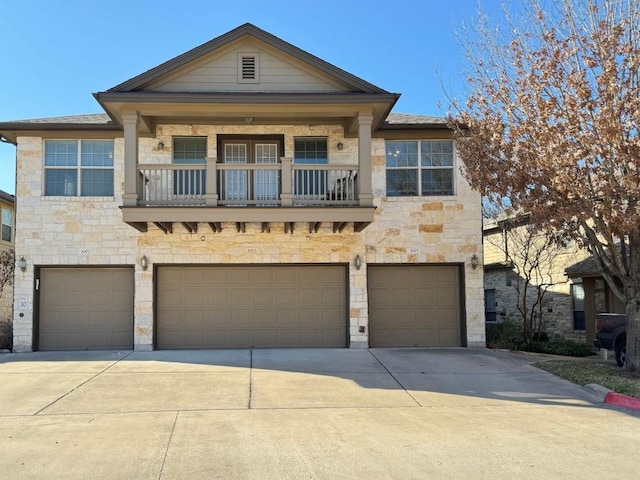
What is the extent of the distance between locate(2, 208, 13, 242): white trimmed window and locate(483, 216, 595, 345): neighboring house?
60.8 feet

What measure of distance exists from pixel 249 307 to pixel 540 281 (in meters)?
9.89

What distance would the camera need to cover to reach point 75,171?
1437 centimetres

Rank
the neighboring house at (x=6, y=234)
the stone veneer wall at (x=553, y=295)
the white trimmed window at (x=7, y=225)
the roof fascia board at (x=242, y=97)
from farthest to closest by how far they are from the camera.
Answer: the white trimmed window at (x=7, y=225) → the neighboring house at (x=6, y=234) → the stone veneer wall at (x=553, y=295) → the roof fascia board at (x=242, y=97)

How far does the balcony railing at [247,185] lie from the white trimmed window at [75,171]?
1269 millimetres

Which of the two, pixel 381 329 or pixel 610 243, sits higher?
pixel 610 243

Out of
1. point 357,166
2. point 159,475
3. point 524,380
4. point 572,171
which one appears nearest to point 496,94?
point 572,171

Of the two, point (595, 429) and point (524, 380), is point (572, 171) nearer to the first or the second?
point (524, 380)

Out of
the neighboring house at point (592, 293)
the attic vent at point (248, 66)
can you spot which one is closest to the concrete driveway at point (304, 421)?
the neighboring house at point (592, 293)

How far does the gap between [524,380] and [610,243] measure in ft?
9.63

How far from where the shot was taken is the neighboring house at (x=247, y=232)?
45.8 feet

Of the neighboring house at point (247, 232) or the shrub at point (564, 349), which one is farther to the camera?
the shrub at point (564, 349)

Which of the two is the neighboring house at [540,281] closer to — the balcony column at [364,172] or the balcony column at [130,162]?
the balcony column at [364,172]

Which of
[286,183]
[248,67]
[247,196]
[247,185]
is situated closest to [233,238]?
[247,196]

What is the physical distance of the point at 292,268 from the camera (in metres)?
14.6
